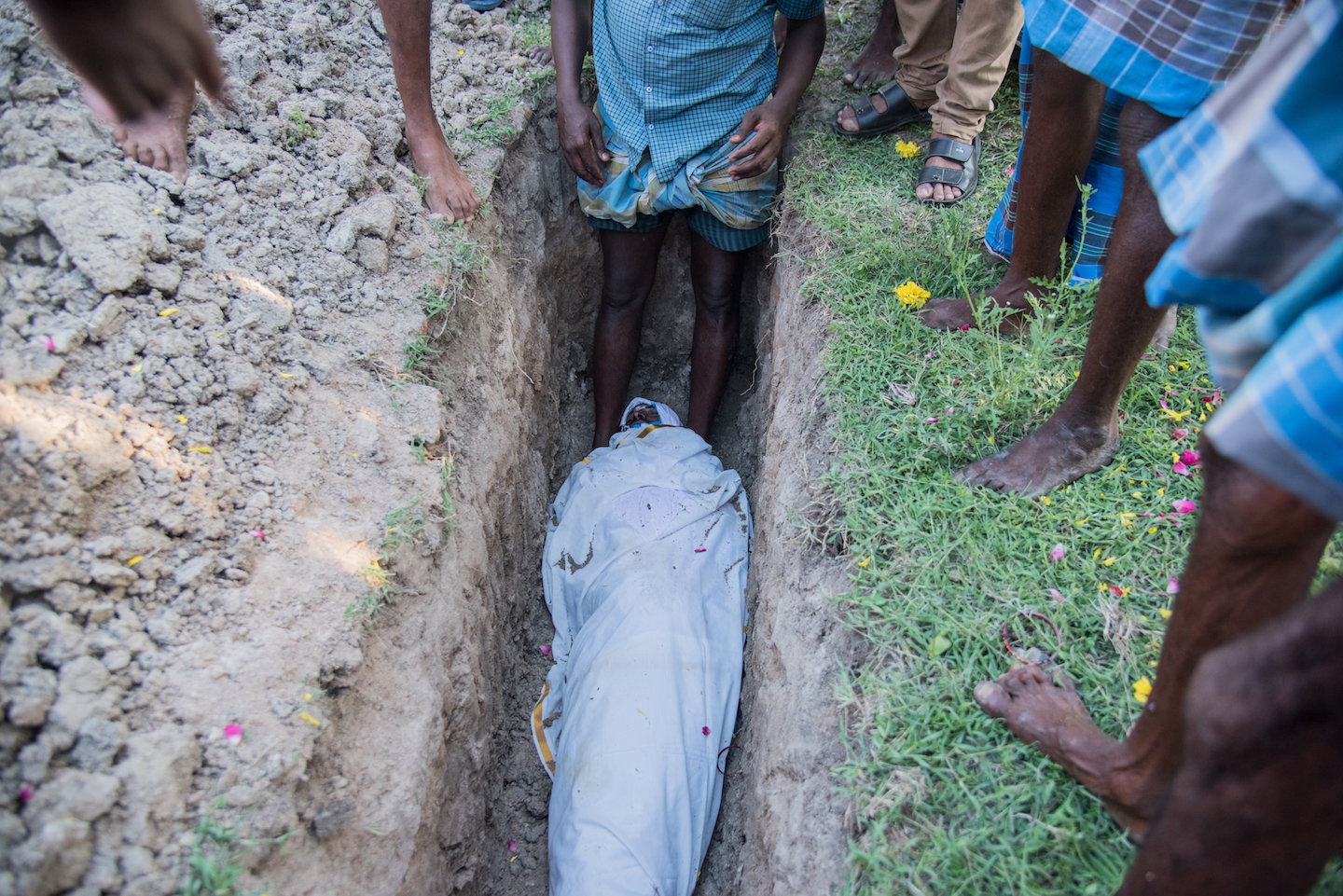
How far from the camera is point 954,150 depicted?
2.87 metres

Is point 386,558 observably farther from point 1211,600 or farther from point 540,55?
point 540,55

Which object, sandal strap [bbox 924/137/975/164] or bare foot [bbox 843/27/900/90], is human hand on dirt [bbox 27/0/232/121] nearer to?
sandal strap [bbox 924/137/975/164]

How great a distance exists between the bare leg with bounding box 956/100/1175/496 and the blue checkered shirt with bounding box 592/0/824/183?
1600 mm

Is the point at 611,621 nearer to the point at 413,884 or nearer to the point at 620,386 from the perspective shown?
the point at 413,884

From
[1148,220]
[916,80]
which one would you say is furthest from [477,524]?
[916,80]

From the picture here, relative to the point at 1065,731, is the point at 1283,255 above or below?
above

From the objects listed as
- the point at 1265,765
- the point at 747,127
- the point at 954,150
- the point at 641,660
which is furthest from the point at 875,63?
the point at 1265,765

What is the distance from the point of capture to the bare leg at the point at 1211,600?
0.92 metres

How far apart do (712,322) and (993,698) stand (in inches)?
88.3

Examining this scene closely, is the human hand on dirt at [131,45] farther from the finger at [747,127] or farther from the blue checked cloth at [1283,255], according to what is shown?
the finger at [747,127]

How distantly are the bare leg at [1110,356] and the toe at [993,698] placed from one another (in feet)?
1.90

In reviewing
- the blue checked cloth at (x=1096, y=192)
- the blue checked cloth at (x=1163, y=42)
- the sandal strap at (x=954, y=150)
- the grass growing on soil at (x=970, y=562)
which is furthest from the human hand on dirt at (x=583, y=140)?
the blue checked cloth at (x=1163, y=42)

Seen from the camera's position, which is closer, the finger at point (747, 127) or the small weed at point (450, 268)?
the small weed at point (450, 268)

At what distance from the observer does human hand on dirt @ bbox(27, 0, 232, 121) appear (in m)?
1.01
